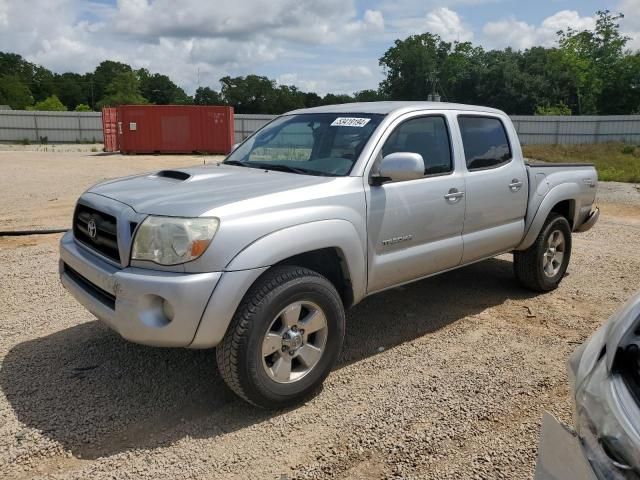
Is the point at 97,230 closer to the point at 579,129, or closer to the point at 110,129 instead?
the point at 110,129

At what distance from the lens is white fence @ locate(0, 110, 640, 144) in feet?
115

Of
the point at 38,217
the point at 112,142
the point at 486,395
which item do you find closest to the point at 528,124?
the point at 112,142

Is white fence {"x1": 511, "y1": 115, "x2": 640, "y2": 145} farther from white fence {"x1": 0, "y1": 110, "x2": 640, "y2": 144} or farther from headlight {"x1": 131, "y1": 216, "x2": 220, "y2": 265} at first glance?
headlight {"x1": 131, "y1": 216, "x2": 220, "y2": 265}

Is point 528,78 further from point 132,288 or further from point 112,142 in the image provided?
point 132,288

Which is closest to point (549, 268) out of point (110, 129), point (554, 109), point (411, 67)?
point (110, 129)

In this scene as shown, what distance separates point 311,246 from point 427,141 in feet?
5.26

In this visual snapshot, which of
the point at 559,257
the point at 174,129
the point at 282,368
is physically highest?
the point at 174,129

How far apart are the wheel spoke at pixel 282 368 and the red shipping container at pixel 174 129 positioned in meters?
24.6

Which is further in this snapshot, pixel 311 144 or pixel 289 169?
pixel 311 144

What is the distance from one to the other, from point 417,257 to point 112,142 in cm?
2761

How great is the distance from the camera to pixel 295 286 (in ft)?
10.7

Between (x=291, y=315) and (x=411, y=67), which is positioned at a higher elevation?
(x=411, y=67)

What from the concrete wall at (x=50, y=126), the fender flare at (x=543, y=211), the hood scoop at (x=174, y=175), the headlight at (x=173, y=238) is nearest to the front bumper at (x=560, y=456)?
the headlight at (x=173, y=238)

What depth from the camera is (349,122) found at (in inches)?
167
